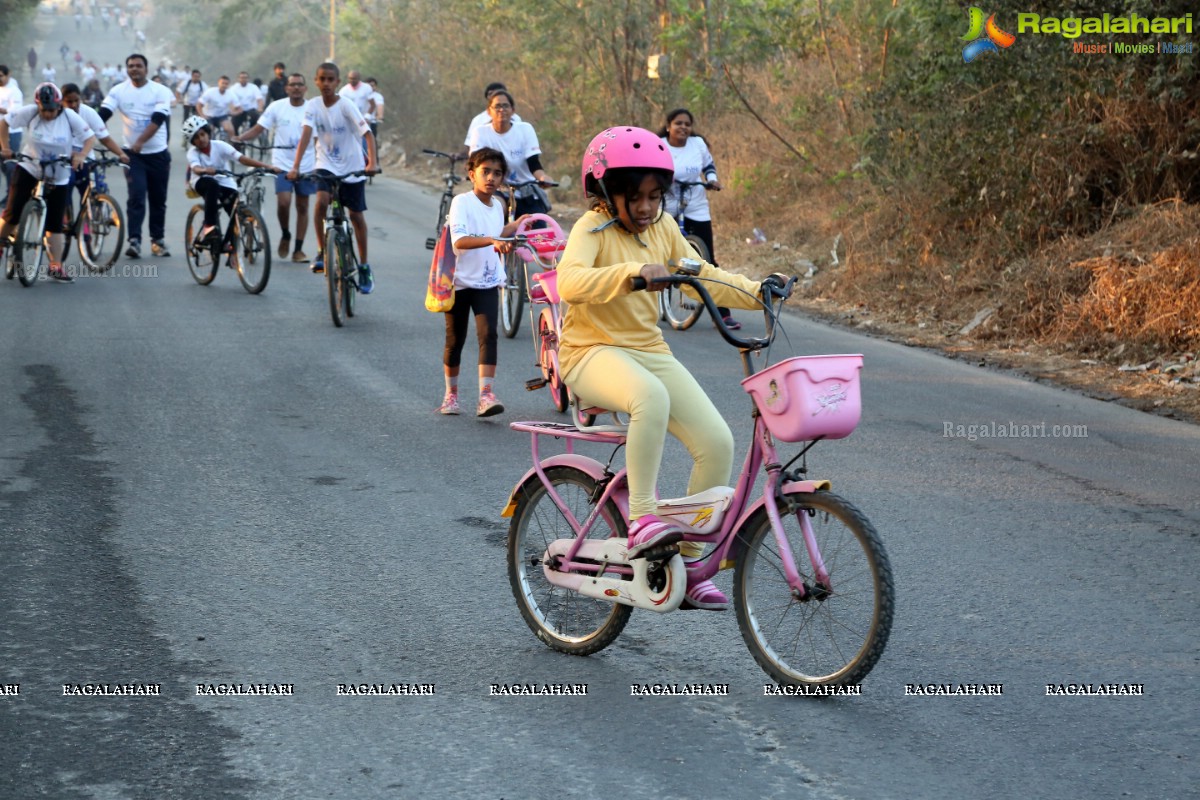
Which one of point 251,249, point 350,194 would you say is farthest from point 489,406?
point 251,249

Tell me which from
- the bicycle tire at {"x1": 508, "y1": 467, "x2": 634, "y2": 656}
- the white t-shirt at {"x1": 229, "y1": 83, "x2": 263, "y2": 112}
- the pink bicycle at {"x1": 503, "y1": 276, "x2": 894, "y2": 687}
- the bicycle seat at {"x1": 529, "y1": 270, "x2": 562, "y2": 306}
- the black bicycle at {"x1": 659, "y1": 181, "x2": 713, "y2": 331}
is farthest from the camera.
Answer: the white t-shirt at {"x1": 229, "y1": 83, "x2": 263, "y2": 112}

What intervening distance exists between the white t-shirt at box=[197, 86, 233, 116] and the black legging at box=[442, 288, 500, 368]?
2726 centimetres

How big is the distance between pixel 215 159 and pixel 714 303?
1194cm

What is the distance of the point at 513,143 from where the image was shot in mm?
13758

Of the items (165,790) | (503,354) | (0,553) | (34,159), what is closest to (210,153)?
(34,159)

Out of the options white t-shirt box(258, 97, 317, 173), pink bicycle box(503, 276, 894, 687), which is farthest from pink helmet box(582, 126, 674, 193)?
white t-shirt box(258, 97, 317, 173)

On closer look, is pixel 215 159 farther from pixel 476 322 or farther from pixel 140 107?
pixel 476 322

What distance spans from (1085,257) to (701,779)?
436 inches

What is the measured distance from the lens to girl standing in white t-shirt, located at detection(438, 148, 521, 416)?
9867 millimetres

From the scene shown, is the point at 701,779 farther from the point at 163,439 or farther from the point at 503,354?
the point at 503,354

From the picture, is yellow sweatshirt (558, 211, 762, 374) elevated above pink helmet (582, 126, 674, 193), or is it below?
below

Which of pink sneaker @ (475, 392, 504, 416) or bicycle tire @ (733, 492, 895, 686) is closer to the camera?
bicycle tire @ (733, 492, 895, 686)

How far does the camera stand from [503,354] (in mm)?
12344

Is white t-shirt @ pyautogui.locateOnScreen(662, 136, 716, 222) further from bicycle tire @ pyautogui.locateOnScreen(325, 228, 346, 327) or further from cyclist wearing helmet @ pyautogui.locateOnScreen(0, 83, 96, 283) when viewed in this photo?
cyclist wearing helmet @ pyautogui.locateOnScreen(0, 83, 96, 283)
